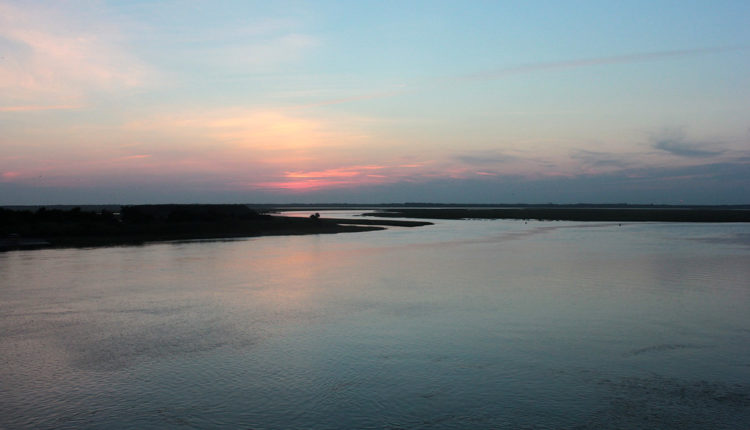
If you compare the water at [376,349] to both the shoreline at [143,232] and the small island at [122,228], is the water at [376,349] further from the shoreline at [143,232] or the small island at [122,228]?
the small island at [122,228]

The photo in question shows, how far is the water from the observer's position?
8.73 meters

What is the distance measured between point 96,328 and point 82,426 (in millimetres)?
6438

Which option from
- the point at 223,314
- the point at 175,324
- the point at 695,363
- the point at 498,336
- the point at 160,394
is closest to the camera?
the point at 160,394

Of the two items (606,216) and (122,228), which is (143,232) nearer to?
(122,228)

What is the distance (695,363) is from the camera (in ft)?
36.3

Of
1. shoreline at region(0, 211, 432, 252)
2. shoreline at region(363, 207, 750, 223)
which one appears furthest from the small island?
shoreline at region(363, 207, 750, 223)

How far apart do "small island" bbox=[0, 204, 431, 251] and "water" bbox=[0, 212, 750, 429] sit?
17.9 metres

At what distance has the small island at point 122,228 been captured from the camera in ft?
135

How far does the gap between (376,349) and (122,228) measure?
133 ft

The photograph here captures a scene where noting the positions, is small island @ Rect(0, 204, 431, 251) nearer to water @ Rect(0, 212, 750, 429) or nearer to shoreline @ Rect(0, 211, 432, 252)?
shoreline @ Rect(0, 211, 432, 252)

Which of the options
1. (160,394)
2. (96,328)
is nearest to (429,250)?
(96,328)

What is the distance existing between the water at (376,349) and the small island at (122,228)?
17935 millimetres

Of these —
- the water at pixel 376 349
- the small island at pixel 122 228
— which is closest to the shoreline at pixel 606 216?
the small island at pixel 122 228

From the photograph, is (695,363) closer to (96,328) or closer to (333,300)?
(333,300)
